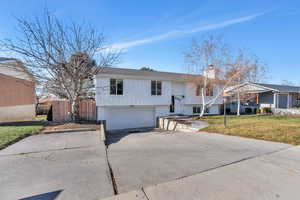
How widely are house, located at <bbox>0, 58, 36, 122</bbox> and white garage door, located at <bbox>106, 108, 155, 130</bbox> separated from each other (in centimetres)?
638

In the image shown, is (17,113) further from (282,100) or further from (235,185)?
(282,100)

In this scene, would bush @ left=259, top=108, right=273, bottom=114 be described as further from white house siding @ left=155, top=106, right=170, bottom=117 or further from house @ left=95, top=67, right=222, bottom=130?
white house siding @ left=155, top=106, right=170, bottom=117

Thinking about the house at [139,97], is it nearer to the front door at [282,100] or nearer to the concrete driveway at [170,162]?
the concrete driveway at [170,162]

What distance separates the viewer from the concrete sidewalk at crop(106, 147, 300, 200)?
250cm

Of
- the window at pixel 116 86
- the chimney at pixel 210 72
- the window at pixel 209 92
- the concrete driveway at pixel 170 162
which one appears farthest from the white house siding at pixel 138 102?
the concrete driveway at pixel 170 162

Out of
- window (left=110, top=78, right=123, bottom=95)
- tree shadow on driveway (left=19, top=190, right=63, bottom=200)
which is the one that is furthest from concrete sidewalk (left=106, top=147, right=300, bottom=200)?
window (left=110, top=78, right=123, bottom=95)

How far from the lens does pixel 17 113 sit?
12359 millimetres

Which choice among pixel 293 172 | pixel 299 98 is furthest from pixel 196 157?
pixel 299 98

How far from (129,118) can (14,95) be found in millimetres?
9588

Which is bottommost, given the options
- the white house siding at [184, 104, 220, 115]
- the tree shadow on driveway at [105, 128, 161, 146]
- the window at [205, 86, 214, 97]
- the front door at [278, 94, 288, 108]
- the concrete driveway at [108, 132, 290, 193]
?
the tree shadow on driveway at [105, 128, 161, 146]

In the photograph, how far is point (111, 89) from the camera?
40.9ft

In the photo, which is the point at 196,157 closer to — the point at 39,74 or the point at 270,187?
the point at 270,187

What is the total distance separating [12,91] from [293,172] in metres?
17.0

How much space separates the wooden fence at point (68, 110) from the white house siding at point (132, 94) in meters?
1.04
